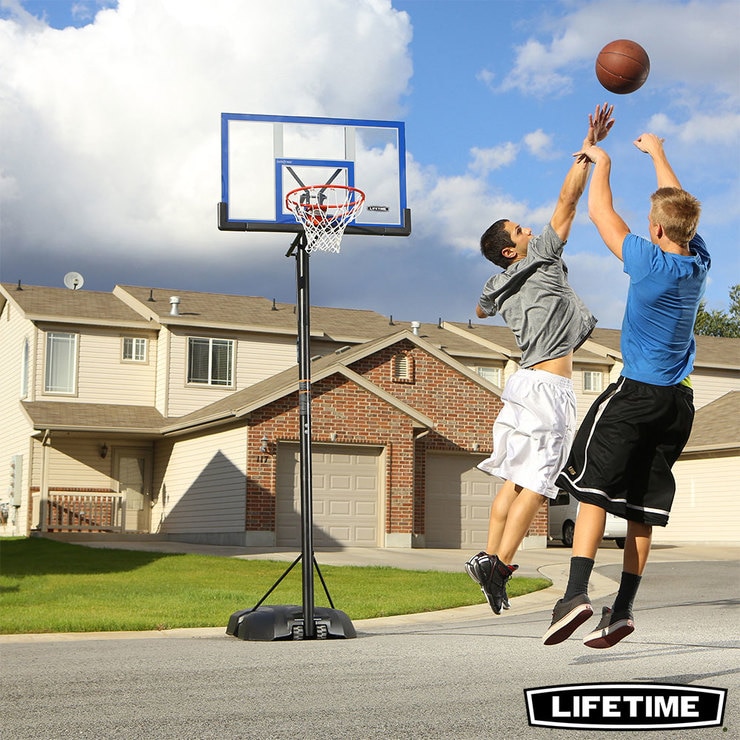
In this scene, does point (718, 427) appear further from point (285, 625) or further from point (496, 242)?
point (496, 242)

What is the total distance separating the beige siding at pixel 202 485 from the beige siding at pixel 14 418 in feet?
14.0

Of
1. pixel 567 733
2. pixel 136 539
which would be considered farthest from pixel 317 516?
pixel 567 733

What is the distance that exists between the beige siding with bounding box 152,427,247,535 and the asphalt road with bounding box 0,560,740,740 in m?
14.5

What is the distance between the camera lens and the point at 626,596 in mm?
4738

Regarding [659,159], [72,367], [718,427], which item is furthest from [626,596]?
[72,367]

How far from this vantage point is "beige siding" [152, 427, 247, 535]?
28.1 meters

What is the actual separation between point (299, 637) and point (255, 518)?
15367 mm

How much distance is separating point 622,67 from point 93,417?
2980 centimetres

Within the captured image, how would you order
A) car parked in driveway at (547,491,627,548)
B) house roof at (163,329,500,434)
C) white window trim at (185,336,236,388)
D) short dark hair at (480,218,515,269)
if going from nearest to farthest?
short dark hair at (480,218,515,269)
house roof at (163,329,500,434)
car parked in driveway at (547,491,627,548)
white window trim at (185,336,236,388)

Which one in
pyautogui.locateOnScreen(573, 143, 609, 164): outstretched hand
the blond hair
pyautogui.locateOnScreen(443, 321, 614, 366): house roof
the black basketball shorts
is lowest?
the black basketball shorts

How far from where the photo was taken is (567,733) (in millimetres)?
6145

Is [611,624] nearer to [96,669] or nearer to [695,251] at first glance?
[695,251]

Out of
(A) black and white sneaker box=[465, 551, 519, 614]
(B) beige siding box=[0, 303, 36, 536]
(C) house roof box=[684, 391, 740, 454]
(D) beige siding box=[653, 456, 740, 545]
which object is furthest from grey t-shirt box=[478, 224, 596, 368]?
(B) beige siding box=[0, 303, 36, 536]

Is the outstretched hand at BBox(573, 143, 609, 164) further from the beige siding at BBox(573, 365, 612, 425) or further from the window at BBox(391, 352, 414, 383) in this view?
the beige siding at BBox(573, 365, 612, 425)
